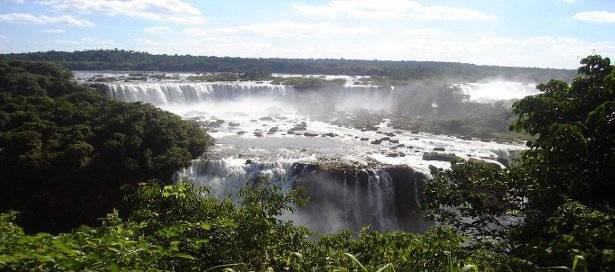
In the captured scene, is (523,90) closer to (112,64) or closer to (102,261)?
(112,64)

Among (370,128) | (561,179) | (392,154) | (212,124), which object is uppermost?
(561,179)

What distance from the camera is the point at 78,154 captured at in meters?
26.4

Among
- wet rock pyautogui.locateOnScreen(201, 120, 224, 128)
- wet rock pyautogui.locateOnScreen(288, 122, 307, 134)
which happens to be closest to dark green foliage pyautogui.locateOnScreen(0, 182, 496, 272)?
wet rock pyautogui.locateOnScreen(288, 122, 307, 134)

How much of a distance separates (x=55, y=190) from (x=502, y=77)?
324 feet

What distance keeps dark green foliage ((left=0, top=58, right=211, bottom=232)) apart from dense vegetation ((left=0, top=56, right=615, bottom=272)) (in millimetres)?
19212

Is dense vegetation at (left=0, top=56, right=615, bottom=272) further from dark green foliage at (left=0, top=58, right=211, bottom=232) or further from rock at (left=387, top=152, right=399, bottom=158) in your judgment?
rock at (left=387, top=152, right=399, bottom=158)

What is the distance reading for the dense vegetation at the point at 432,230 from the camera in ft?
13.0

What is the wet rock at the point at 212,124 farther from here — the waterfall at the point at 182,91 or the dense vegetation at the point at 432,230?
the dense vegetation at the point at 432,230

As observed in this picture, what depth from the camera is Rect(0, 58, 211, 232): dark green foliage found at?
25.3m

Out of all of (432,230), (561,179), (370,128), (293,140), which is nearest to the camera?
(432,230)

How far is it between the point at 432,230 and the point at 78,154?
988 inches

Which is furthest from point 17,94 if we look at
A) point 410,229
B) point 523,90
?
point 523,90

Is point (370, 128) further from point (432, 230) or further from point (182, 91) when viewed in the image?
point (432, 230)

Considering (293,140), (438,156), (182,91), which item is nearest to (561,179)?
(438,156)
